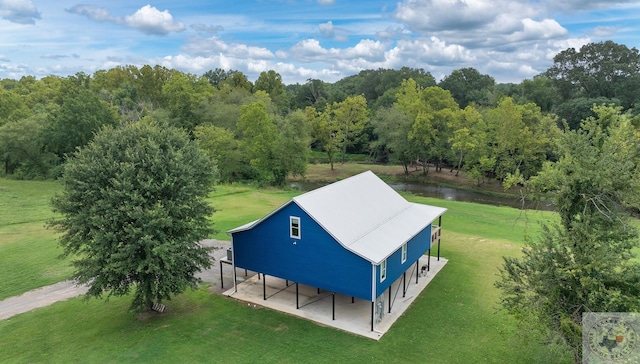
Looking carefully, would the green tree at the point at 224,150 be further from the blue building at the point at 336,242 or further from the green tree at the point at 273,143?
the blue building at the point at 336,242

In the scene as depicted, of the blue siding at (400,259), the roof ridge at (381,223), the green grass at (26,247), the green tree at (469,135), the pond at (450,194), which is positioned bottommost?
the pond at (450,194)

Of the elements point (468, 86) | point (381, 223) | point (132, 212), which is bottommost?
point (381, 223)

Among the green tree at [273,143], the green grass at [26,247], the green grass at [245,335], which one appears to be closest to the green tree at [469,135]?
the green tree at [273,143]

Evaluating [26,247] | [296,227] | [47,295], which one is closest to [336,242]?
[296,227]

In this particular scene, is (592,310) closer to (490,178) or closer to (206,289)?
(206,289)

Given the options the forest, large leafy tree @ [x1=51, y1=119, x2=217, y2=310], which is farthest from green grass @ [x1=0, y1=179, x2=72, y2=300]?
the forest

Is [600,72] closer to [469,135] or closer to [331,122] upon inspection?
[469,135]
